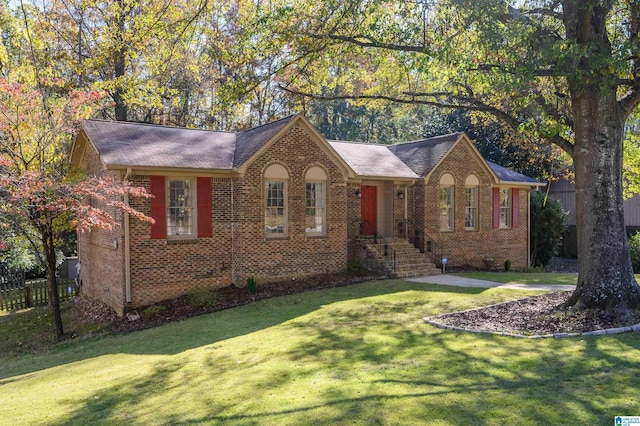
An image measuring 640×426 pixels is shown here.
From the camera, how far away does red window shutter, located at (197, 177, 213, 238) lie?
1459cm

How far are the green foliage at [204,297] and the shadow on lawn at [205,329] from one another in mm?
803

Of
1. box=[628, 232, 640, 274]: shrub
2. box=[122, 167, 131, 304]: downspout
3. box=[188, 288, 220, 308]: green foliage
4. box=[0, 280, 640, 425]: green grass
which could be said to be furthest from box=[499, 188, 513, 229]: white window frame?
box=[122, 167, 131, 304]: downspout

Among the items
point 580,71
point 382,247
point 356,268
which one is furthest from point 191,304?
point 580,71

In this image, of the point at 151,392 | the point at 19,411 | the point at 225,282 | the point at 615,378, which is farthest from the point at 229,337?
the point at 615,378

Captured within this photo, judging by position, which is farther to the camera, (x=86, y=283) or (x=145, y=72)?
(x=145, y=72)

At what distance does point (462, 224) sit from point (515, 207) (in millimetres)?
4183

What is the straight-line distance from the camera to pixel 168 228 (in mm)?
14289

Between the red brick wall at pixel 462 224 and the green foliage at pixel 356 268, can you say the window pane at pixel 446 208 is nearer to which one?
the red brick wall at pixel 462 224

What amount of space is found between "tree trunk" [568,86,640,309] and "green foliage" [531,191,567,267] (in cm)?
1653

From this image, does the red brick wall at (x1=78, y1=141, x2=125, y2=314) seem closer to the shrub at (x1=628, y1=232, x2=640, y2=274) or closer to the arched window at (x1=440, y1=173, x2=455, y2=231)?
the arched window at (x1=440, y1=173, x2=455, y2=231)

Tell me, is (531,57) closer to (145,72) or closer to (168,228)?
(168,228)

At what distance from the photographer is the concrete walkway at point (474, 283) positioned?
47.3ft

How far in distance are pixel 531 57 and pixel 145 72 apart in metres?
22.2

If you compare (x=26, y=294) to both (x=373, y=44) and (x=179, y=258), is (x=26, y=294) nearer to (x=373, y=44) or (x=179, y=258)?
(x=179, y=258)
